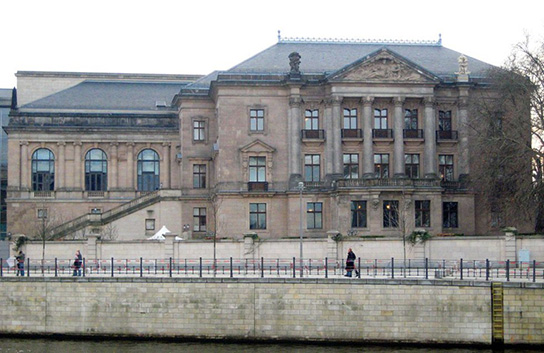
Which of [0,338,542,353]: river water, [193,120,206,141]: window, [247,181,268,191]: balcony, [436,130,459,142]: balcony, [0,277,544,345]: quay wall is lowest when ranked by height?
[0,338,542,353]: river water

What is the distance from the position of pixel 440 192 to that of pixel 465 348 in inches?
1166

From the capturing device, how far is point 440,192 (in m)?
75.6

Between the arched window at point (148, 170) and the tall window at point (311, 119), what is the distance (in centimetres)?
2038

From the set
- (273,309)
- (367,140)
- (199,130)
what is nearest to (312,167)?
(367,140)

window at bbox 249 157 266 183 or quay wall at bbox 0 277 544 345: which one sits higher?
window at bbox 249 157 266 183

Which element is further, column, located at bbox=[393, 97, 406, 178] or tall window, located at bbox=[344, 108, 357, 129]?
tall window, located at bbox=[344, 108, 357, 129]

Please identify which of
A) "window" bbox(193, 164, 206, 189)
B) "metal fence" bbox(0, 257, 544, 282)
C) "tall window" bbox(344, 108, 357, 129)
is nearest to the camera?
"metal fence" bbox(0, 257, 544, 282)

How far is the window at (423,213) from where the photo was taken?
247 ft

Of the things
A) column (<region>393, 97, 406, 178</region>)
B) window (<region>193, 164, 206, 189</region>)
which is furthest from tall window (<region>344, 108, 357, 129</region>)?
window (<region>193, 164, 206, 189</region>)

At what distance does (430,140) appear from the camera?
77.8 meters

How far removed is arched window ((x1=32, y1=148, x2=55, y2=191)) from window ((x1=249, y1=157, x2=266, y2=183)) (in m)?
23.4

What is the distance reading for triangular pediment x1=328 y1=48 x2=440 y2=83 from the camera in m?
76.0

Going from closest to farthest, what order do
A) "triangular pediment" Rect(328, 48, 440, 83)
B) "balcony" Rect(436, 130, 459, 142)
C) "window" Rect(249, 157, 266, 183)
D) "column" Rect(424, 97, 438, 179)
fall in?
"triangular pediment" Rect(328, 48, 440, 83) → "column" Rect(424, 97, 438, 179) → "window" Rect(249, 157, 266, 183) → "balcony" Rect(436, 130, 459, 142)

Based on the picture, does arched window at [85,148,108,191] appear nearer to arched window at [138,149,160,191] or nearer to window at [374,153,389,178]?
arched window at [138,149,160,191]
